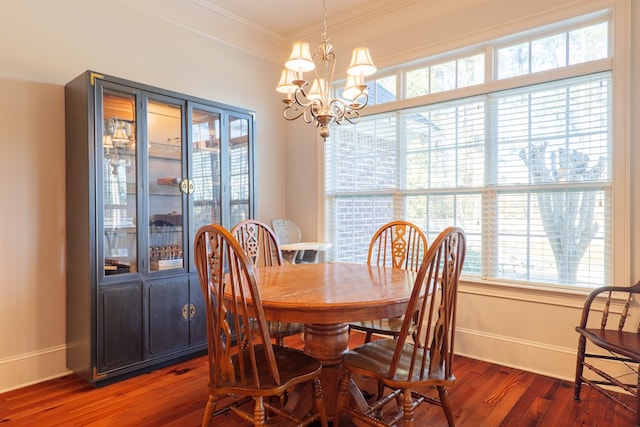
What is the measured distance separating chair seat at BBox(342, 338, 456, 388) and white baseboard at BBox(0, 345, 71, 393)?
2.07m

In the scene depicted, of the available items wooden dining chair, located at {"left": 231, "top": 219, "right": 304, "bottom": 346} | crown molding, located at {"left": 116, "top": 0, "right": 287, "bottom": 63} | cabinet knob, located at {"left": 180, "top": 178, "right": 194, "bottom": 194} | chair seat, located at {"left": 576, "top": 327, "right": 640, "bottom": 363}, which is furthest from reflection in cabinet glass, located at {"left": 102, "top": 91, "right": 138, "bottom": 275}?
chair seat, located at {"left": 576, "top": 327, "right": 640, "bottom": 363}

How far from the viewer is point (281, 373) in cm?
164

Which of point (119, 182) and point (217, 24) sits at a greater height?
point (217, 24)

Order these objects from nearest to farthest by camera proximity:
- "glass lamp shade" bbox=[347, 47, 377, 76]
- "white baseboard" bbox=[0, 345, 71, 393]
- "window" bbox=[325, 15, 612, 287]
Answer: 1. "glass lamp shade" bbox=[347, 47, 377, 76]
2. "white baseboard" bbox=[0, 345, 71, 393]
3. "window" bbox=[325, 15, 612, 287]

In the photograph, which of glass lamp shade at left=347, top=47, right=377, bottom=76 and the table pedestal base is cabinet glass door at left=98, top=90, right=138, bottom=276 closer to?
the table pedestal base

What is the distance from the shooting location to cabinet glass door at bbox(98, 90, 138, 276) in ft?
8.35

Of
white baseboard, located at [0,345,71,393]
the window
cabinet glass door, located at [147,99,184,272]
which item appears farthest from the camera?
cabinet glass door, located at [147,99,184,272]

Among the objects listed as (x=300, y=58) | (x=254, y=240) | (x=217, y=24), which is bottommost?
(x=254, y=240)

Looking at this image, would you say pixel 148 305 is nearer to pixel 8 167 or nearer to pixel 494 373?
pixel 8 167

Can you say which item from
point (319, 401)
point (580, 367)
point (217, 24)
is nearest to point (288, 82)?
point (319, 401)

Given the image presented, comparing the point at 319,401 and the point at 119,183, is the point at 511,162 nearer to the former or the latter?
the point at 319,401

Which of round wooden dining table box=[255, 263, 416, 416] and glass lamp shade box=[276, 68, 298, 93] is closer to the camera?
round wooden dining table box=[255, 263, 416, 416]

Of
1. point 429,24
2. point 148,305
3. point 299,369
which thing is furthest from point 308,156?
point 299,369

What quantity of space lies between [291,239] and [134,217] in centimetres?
173
